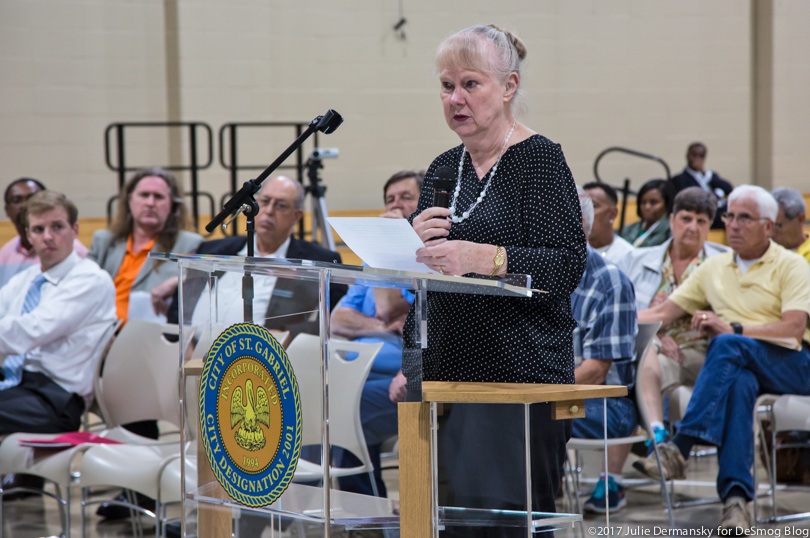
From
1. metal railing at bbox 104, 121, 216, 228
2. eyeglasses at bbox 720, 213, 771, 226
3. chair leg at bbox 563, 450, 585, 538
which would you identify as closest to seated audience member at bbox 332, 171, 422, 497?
chair leg at bbox 563, 450, 585, 538

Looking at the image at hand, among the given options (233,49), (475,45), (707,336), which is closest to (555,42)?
(233,49)

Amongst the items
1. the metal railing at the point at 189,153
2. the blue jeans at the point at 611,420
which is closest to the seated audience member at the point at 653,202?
the blue jeans at the point at 611,420

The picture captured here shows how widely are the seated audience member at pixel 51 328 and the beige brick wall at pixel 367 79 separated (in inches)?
146

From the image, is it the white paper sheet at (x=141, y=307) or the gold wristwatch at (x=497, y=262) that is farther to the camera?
the white paper sheet at (x=141, y=307)

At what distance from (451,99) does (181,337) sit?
664 mm

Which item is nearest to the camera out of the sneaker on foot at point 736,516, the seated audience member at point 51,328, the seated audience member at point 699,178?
the sneaker on foot at point 736,516

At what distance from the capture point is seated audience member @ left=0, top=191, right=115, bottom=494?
3.20m

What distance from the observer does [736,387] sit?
3162 millimetres

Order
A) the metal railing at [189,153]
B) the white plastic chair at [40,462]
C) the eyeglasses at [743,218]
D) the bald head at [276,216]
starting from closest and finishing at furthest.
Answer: the white plastic chair at [40,462]
the eyeglasses at [743,218]
the bald head at [276,216]
the metal railing at [189,153]

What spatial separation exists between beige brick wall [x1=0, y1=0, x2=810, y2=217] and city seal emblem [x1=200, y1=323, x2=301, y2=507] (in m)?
5.16

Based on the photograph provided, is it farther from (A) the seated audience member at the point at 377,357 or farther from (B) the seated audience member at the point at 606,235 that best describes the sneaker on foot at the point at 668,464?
(A) the seated audience member at the point at 377,357

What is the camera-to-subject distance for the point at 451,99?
1.60 m

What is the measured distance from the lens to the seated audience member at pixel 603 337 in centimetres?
295

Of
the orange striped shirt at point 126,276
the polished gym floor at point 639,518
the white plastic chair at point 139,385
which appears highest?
the orange striped shirt at point 126,276
